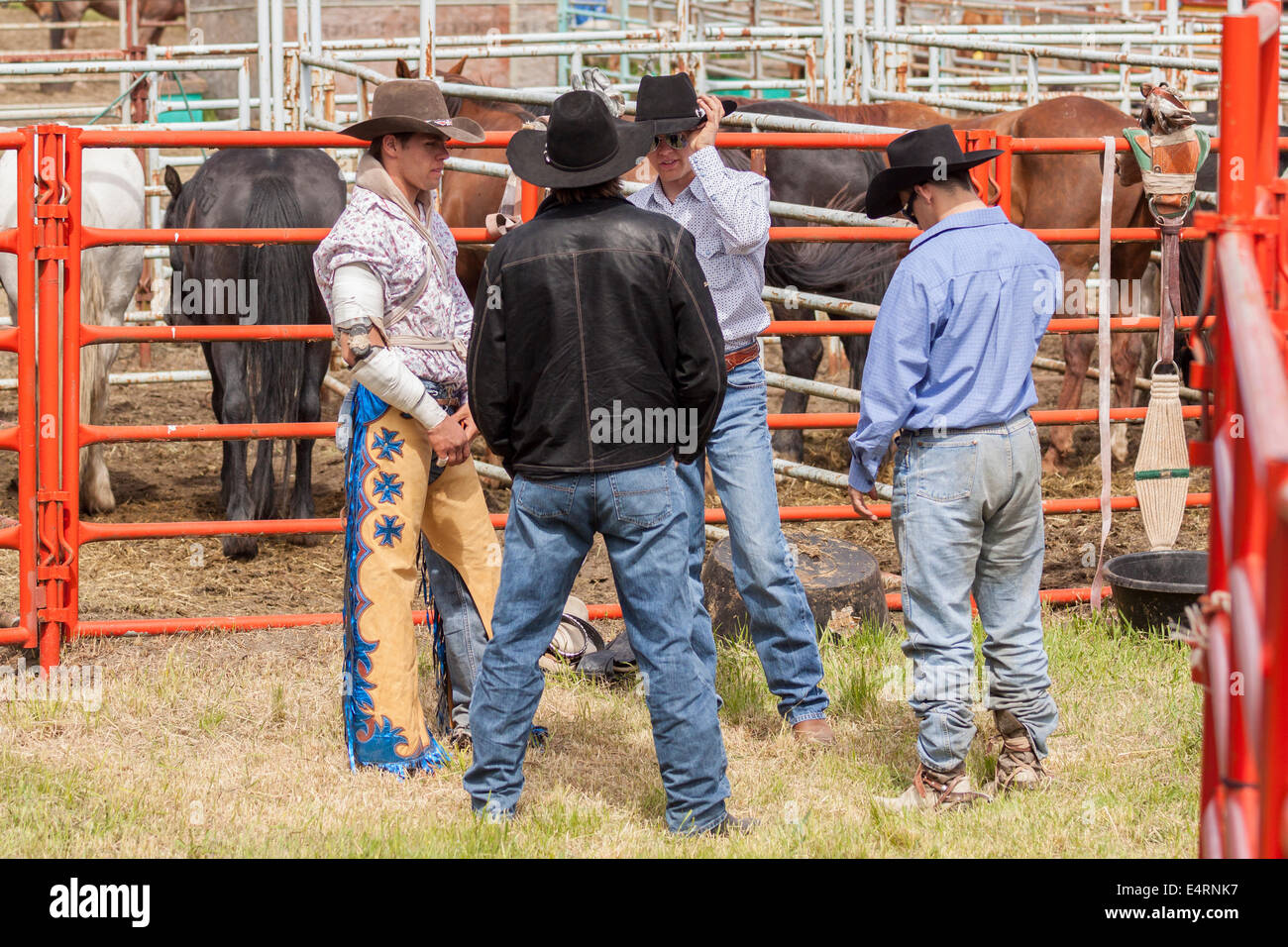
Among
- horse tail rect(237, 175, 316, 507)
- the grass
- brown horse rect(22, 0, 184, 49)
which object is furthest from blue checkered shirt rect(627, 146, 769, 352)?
brown horse rect(22, 0, 184, 49)

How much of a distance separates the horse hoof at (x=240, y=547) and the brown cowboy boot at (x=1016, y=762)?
3.47 m

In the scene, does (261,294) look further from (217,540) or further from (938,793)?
(938,793)

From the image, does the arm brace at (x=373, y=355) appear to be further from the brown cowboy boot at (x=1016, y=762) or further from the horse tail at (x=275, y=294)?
the horse tail at (x=275, y=294)

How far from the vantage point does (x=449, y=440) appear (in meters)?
3.54

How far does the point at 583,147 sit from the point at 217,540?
3730 millimetres

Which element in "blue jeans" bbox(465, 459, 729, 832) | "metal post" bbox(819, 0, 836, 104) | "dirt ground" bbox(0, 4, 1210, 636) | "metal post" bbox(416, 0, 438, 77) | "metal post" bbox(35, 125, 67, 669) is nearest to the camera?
"blue jeans" bbox(465, 459, 729, 832)

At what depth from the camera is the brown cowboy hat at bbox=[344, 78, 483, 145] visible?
3475 millimetres

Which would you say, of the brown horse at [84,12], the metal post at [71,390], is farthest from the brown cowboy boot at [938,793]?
the brown horse at [84,12]

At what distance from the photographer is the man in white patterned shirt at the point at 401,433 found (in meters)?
3.47

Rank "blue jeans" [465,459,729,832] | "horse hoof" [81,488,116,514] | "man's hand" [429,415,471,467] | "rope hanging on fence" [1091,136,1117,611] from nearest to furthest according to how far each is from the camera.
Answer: "blue jeans" [465,459,729,832], "man's hand" [429,415,471,467], "rope hanging on fence" [1091,136,1117,611], "horse hoof" [81,488,116,514]

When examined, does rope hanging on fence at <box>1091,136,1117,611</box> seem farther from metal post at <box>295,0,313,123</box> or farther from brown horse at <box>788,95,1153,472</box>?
metal post at <box>295,0,313,123</box>

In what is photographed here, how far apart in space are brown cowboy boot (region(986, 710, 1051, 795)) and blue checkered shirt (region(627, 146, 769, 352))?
1227 millimetres
